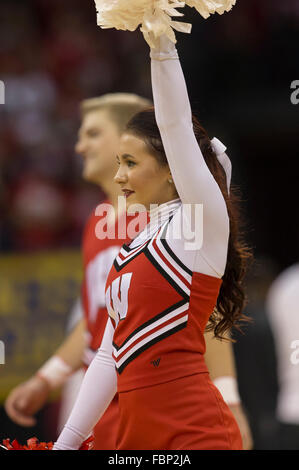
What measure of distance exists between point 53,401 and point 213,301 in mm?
4516

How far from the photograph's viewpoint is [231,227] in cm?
218

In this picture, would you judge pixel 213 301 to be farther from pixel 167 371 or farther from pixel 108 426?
pixel 108 426

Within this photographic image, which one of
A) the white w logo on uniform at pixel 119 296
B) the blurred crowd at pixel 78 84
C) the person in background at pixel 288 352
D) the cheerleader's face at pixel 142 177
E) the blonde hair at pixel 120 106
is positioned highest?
the blurred crowd at pixel 78 84

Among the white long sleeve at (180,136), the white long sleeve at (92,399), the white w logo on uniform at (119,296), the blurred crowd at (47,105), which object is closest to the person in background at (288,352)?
the blurred crowd at (47,105)

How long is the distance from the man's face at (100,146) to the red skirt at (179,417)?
1591 mm

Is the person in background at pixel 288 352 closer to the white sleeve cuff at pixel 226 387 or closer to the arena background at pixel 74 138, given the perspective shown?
the arena background at pixel 74 138

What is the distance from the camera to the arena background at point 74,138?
6168 mm

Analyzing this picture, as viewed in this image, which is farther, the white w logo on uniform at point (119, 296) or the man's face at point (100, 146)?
the man's face at point (100, 146)

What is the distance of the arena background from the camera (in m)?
6.17

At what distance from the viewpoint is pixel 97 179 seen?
3.52 meters

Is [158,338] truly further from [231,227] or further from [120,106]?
[120,106]

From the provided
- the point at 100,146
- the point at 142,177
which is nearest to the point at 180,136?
the point at 142,177

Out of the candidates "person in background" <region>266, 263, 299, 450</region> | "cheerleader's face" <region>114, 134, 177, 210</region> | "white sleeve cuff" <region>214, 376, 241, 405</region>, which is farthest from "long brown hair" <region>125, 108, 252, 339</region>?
"person in background" <region>266, 263, 299, 450</region>

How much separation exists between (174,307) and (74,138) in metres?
5.75
